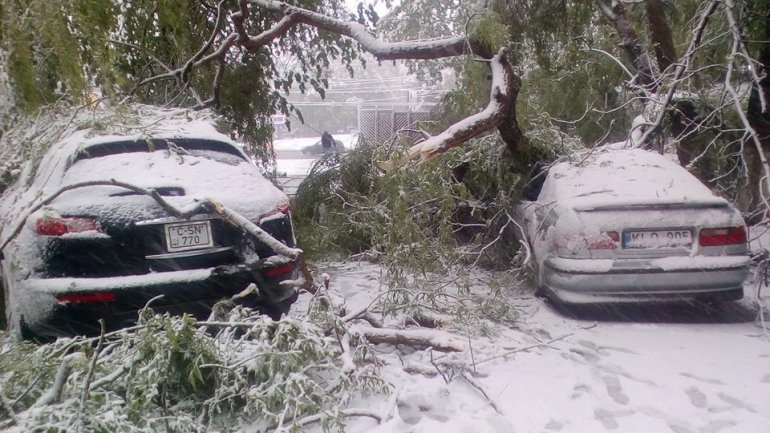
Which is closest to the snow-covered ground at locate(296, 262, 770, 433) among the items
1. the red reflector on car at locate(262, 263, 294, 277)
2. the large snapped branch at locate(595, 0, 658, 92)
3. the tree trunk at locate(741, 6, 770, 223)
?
the red reflector on car at locate(262, 263, 294, 277)

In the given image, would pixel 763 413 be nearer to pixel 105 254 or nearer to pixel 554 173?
pixel 554 173

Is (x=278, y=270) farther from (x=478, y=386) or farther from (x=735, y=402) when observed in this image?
(x=735, y=402)

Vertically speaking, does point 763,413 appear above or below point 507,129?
below

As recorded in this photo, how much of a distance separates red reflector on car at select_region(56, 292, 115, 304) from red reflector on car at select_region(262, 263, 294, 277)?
90 cm

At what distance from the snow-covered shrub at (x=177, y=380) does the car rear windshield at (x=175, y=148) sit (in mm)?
1239

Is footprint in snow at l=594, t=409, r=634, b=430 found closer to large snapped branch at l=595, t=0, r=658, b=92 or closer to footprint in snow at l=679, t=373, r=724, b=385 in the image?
footprint in snow at l=679, t=373, r=724, b=385

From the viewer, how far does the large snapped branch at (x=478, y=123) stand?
4.78 m

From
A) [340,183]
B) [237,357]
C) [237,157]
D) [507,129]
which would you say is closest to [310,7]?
[340,183]

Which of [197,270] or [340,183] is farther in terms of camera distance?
[340,183]

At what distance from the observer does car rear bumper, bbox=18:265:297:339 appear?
3154mm

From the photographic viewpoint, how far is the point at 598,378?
3.48 m

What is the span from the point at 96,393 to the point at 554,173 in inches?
152

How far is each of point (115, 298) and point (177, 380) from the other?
2.30 feet

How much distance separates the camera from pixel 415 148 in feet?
16.1
